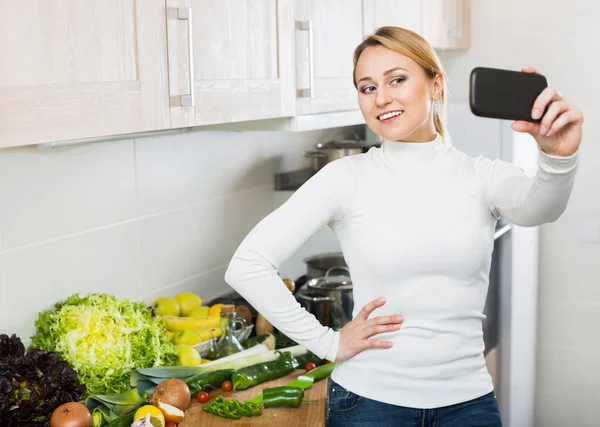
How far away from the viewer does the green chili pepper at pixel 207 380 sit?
68.1 inches

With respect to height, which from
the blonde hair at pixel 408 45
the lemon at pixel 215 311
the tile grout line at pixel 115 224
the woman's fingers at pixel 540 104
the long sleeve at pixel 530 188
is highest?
the blonde hair at pixel 408 45

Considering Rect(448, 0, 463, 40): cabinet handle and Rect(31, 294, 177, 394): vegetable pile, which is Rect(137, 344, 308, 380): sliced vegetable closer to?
Rect(31, 294, 177, 394): vegetable pile

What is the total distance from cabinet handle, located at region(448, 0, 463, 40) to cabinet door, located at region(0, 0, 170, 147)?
74.2 inches

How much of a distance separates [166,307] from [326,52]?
0.79m

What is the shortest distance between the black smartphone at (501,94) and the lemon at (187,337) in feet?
3.58

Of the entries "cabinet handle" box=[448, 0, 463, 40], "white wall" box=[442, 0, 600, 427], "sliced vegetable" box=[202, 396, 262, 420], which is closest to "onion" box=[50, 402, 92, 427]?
"sliced vegetable" box=[202, 396, 262, 420]

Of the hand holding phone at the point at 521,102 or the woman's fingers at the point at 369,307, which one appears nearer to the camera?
the hand holding phone at the point at 521,102

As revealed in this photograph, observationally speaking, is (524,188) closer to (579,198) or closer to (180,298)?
(180,298)

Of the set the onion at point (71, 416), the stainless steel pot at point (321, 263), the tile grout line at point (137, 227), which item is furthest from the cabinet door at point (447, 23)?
the onion at point (71, 416)

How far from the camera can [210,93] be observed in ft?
5.23

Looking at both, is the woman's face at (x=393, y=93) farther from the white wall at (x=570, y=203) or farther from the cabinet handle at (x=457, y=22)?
the white wall at (x=570, y=203)

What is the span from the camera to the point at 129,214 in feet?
6.57

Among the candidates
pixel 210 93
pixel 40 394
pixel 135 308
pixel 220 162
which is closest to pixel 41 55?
pixel 210 93

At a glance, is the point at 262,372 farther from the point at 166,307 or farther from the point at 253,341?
the point at 166,307
